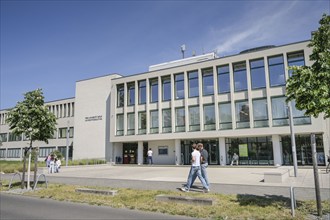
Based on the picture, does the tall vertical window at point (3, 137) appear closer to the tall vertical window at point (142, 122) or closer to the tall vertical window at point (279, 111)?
the tall vertical window at point (142, 122)

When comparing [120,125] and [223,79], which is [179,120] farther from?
[120,125]

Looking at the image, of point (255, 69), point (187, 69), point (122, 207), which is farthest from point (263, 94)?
point (122, 207)

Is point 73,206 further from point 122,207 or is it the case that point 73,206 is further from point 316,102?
point 316,102

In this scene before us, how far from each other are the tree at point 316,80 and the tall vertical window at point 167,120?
25.5 metres

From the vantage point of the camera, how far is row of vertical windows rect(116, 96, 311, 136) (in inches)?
1072

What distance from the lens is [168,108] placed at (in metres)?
33.8

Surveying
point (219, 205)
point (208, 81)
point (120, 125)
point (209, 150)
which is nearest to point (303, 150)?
point (209, 150)

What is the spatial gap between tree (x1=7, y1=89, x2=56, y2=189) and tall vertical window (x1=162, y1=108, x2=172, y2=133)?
796 inches

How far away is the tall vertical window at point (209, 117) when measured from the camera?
30656 mm

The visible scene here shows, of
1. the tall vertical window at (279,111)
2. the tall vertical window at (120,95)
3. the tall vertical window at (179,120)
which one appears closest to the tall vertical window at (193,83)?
the tall vertical window at (179,120)

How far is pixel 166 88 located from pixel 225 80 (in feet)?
24.5

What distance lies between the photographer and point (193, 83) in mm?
32812

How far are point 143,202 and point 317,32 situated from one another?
23.5 ft

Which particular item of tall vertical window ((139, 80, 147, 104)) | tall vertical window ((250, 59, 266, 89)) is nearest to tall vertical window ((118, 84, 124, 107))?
tall vertical window ((139, 80, 147, 104))
